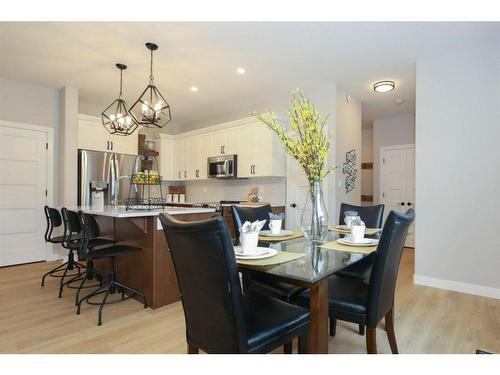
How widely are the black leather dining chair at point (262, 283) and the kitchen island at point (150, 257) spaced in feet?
2.13

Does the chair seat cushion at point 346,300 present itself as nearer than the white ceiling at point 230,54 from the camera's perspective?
Yes

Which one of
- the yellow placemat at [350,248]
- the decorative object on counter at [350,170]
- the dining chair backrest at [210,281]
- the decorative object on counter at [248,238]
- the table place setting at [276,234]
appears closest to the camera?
the dining chair backrest at [210,281]

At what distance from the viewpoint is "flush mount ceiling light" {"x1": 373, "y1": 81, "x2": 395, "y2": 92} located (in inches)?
157

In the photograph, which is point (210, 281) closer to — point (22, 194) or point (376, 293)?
point (376, 293)

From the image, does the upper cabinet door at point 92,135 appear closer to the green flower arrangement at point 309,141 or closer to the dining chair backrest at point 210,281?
the green flower arrangement at point 309,141

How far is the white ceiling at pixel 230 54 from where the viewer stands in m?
2.76

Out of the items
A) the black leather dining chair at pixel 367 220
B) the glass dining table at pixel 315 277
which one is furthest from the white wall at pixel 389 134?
the glass dining table at pixel 315 277

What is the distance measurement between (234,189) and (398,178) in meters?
3.24

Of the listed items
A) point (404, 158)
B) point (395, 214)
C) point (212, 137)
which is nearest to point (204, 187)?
point (212, 137)

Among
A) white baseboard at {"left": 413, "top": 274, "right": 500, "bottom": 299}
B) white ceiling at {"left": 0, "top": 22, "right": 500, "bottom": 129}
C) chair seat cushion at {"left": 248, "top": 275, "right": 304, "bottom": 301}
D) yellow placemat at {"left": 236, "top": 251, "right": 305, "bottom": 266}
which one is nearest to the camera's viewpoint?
yellow placemat at {"left": 236, "top": 251, "right": 305, "bottom": 266}

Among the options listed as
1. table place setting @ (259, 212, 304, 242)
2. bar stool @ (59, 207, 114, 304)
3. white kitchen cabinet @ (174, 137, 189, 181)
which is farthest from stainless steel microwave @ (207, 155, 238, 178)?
table place setting @ (259, 212, 304, 242)

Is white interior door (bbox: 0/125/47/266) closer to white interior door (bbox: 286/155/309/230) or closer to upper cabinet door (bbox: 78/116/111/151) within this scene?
upper cabinet door (bbox: 78/116/111/151)

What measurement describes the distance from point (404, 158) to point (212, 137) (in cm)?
373
